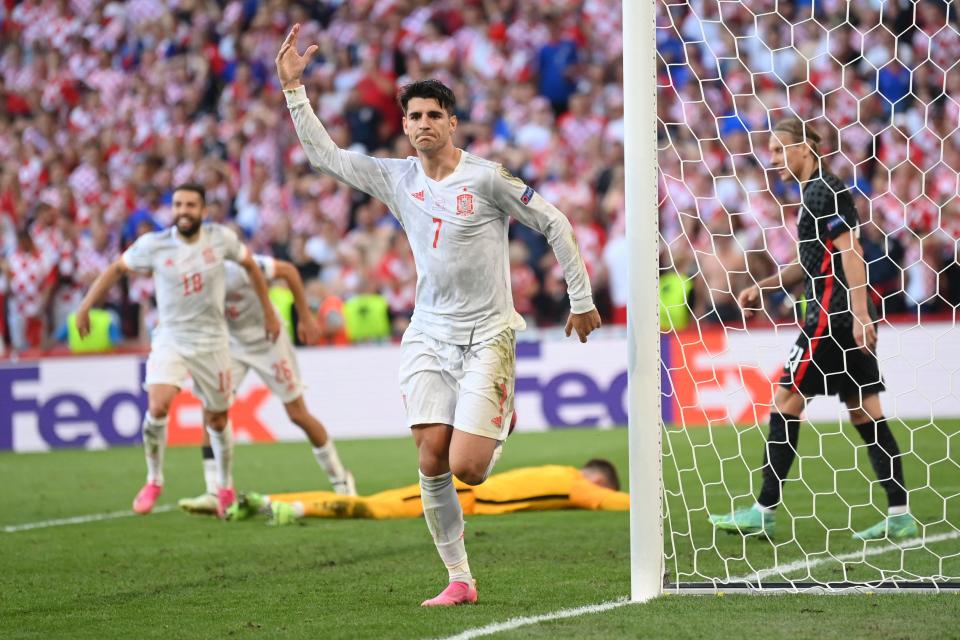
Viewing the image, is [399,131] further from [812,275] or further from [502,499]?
[812,275]

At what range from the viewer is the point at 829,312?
23.7 feet

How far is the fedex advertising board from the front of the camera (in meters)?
13.9

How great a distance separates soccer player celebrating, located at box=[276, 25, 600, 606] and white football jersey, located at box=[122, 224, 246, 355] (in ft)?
12.3

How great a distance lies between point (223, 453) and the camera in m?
9.33

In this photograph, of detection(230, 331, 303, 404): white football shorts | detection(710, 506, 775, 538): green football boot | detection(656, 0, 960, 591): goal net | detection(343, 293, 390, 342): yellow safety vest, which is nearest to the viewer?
detection(710, 506, 775, 538): green football boot

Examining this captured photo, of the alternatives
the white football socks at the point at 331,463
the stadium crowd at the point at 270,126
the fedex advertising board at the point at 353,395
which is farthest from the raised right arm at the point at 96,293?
the stadium crowd at the point at 270,126

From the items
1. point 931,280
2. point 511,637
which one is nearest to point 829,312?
point 511,637

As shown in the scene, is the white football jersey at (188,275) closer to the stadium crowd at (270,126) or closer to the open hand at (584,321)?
the open hand at (584,321)

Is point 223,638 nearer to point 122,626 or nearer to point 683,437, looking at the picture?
point 122,626

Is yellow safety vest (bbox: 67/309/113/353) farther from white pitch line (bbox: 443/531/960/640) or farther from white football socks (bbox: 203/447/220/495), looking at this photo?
white pitch line (bbox: 443/531/960/640)

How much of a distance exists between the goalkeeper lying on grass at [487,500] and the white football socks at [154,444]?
0.72 meters

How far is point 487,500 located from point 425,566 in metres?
2.11

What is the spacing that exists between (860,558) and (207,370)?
460cm

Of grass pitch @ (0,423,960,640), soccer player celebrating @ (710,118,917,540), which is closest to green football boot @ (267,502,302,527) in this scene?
grass pitch @ (0,423,960,640)
